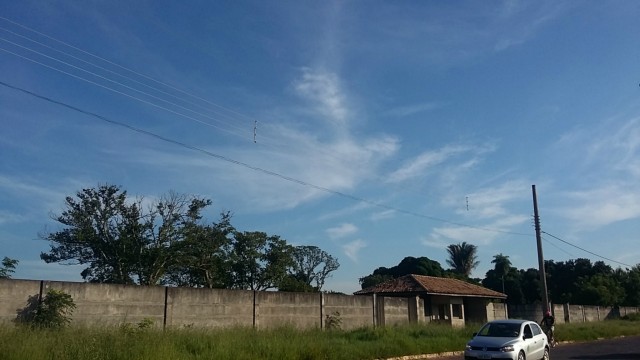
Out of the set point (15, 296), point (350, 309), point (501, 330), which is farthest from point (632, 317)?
point (15, 296)

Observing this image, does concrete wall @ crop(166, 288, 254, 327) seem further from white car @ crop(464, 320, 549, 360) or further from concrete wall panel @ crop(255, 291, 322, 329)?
white car @ crop(464, 320, 549, 360)

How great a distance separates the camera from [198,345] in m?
15.4

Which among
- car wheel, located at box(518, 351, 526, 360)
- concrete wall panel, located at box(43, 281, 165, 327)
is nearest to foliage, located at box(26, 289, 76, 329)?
concrete wall panel, located at box(43, 281, 165, 327)

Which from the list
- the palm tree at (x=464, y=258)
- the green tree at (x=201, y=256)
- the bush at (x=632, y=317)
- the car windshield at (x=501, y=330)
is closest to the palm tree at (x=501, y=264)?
the palm tree at (x=464, y=258)

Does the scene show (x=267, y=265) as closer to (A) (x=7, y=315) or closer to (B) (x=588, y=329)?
(B) (x=588, y=329)

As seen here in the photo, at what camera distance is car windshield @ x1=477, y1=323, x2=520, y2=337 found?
17361 mm

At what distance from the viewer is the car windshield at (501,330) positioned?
17.4 meters

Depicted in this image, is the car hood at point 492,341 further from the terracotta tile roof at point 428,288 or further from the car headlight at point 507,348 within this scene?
the terracotta tile roof at point 428,288

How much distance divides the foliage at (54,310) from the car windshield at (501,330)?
495 inches

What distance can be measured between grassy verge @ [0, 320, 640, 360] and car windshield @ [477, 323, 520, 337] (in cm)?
393

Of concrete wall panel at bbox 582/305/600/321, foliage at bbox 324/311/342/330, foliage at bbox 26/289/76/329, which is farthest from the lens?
concrete wall panel at bbox 582/305/600/321

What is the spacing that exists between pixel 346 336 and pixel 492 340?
310 inches

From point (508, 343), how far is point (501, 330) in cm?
119

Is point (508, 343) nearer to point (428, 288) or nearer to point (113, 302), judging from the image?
point (113, 302)
